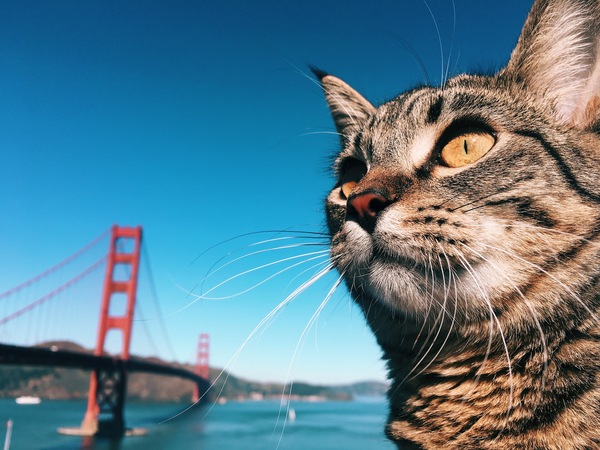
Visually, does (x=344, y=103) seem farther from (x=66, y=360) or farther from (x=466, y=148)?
(x=66, y=360)

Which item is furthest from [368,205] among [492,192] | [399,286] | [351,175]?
[351,175]

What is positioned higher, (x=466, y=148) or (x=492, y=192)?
(x=466, y=148)

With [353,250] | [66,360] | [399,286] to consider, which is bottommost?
[399,286]

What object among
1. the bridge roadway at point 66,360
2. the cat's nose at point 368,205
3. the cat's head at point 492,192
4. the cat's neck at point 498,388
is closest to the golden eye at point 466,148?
the cat's head at point 492,192

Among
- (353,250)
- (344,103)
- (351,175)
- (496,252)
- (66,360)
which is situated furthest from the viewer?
(66,360)

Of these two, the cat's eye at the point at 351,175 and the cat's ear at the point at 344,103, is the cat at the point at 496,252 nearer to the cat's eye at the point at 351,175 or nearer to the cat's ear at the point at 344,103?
the cat's eye at the point at 351,175

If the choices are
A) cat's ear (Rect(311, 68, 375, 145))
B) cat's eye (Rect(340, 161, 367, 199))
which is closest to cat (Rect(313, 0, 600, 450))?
cat's eye (Rect(340, 161, 367, 199))

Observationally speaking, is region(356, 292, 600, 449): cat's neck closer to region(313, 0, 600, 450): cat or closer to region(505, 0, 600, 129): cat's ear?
region(313, 0, 600, 450): cat
